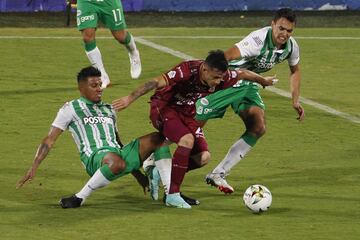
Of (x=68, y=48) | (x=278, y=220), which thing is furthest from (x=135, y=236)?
(x=68, y=48)

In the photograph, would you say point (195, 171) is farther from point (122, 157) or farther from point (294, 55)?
point (122, 157)

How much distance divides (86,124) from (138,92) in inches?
29.2

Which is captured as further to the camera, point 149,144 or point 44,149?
point 149,144

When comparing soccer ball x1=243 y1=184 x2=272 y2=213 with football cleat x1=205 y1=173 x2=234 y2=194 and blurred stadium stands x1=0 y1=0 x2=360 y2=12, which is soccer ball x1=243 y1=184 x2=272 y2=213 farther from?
blurred stadium stands x1=0 y1=0 x2=360 y2=12

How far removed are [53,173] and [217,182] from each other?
2.05 meters

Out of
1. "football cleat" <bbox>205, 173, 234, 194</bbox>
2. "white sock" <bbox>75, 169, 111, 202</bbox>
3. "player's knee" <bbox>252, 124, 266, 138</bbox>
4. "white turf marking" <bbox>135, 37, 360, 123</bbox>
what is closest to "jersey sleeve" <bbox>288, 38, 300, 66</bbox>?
"player's knee" <bbox>252, 124, 266, 138</bbox>

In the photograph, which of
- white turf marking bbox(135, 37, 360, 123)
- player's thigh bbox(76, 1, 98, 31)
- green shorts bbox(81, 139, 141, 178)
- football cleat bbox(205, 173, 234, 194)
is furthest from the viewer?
player's thigh bbox(76, 1, 98, 31)

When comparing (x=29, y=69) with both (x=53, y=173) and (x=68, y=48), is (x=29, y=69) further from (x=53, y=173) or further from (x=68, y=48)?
(x=53, y=173)

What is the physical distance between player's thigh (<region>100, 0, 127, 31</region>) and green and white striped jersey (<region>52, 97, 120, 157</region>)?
22.2 ft

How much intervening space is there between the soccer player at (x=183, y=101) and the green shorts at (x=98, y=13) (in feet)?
20.6

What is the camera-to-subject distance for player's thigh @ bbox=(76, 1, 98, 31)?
62.5ft

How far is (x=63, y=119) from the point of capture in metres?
12.5

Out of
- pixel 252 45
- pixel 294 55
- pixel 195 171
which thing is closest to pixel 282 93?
pixel 195 171

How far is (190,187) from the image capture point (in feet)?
44.5
